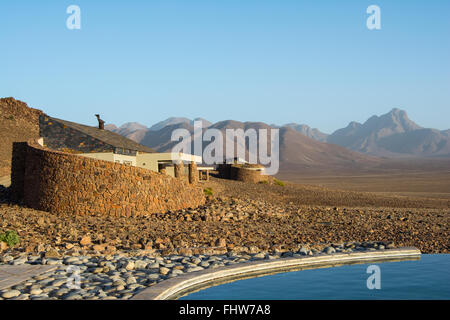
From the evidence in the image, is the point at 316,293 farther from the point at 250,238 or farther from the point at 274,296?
the point at 250,238

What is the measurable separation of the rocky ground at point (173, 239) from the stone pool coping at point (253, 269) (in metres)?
0.43

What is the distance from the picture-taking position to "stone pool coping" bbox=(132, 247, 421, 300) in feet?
20.7

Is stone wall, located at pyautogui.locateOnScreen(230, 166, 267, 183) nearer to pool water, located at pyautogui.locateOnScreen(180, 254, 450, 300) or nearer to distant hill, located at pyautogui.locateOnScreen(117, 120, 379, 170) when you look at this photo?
pool water, located at pyautogui.locateOnScreen(180, 254, 450, 300)

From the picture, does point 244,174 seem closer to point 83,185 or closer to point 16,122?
point 16,122

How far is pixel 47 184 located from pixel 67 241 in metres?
4.32

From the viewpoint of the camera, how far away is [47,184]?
46.4 ft

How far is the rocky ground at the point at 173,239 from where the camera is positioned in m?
7.16

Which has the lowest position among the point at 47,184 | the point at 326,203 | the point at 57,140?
the point at 326,203

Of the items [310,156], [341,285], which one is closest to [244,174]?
[341,285]

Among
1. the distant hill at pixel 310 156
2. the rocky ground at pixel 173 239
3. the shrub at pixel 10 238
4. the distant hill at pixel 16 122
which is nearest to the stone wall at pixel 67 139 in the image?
the rocky ground at pixel 173 239

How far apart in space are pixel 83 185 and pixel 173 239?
4395mm
